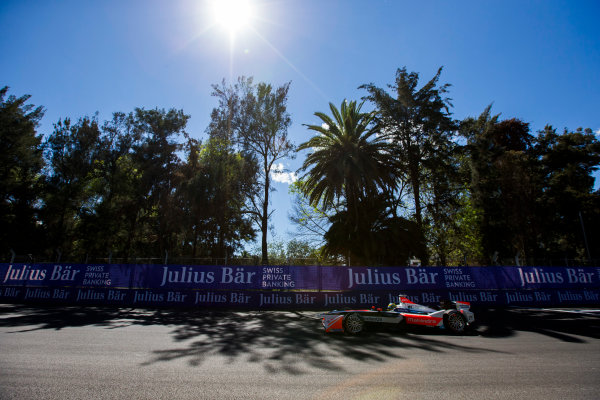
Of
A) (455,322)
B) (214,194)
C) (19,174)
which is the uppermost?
(19,174)

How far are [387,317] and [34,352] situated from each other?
878cm

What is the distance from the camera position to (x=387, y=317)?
29.8ft

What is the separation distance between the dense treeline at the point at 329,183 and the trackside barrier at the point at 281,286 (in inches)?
82.9

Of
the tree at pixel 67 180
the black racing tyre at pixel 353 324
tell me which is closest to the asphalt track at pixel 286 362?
the black racing tyre at pixel 353 324

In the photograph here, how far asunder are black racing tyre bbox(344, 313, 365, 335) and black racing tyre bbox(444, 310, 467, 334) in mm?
2740

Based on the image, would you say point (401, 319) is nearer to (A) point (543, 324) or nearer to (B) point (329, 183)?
(A) point (543, 324)

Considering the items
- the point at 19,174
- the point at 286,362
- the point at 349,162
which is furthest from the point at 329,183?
the point at 19,174

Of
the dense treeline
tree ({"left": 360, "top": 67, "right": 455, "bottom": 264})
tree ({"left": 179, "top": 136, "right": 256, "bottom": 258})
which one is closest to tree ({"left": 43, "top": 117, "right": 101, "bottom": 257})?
the dense treeline

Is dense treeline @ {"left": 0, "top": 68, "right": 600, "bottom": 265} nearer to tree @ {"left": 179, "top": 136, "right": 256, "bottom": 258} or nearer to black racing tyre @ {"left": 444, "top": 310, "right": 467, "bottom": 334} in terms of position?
tree @ {"left": 179, "top": 136, "right": 256, "bottom": 258}

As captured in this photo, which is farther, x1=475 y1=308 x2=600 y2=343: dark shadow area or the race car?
the race car

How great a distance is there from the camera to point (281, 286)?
14.9 metres

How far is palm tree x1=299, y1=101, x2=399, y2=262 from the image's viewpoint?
22.4 metres

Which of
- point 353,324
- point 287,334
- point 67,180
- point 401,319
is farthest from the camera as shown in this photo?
point 67,180

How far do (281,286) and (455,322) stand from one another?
834 centimetres
